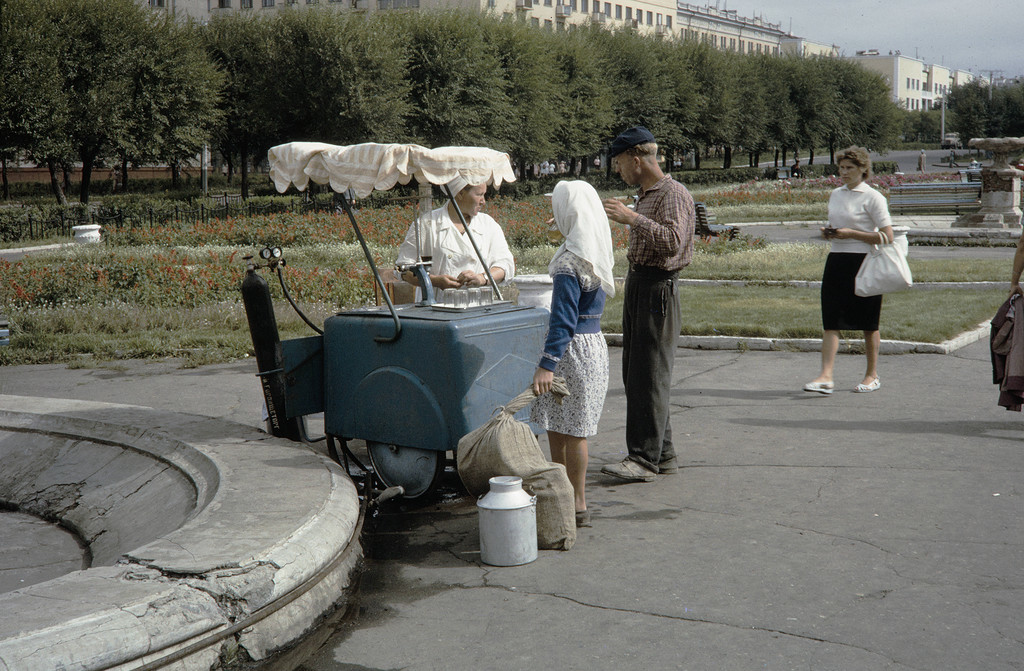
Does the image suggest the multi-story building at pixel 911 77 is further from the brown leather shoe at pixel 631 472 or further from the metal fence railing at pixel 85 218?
the brown leather shoe at pixel 631 472

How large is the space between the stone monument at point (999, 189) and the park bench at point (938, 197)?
19.5ft

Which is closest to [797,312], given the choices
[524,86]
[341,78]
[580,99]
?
[341,78]

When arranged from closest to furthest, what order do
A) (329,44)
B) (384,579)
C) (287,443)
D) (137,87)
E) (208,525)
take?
(208,525) < (384,579) < (287,443) < (137,87) < (329,44)

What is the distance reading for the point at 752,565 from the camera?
443 centimetres

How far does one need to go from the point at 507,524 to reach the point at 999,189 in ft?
81.2

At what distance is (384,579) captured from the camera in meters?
4.43

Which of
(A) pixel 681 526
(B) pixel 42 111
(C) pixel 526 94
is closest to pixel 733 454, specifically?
(A) pixel 681 526

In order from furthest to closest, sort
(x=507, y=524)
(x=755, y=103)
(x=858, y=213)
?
(x=755, y=103) < (x=858, y=213) < (x=507, y=524)

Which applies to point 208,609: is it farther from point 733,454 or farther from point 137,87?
point 137,87

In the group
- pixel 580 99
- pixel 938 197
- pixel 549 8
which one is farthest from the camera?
pixel 549 8

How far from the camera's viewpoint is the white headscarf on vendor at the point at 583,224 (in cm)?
475

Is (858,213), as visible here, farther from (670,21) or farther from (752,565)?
(670,21)

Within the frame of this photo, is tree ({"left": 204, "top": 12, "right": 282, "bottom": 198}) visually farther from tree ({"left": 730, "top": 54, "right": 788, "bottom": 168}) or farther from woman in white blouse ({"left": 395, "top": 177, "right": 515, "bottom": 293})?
woman in white blouse ({"left": 395, "top": 177, "right": 515, "bottom": 293})

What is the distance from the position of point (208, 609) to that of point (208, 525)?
2.31ft
